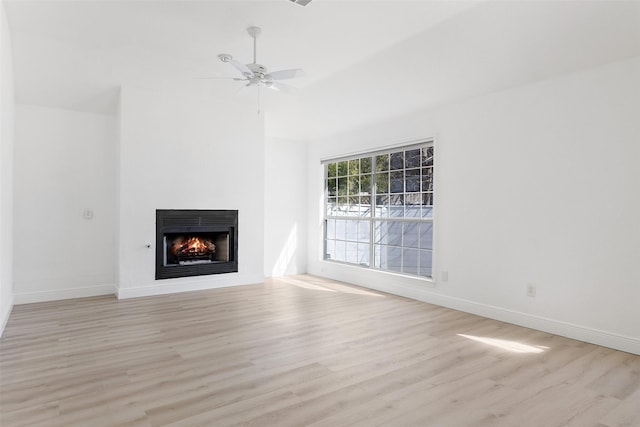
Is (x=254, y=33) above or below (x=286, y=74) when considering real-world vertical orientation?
above

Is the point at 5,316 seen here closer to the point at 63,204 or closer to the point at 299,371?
the point at 63,204

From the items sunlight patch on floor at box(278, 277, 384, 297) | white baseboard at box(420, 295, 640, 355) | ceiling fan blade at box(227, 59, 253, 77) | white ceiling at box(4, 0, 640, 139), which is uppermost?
white ceiling at box(4, 0, 640, 139)

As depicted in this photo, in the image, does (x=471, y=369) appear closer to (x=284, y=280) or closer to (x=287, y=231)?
(x=284, y=280)

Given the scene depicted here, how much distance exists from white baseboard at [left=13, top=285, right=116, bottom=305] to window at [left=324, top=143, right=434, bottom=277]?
11.6 feet

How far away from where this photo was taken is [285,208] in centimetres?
687

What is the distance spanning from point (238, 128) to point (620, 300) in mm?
5002

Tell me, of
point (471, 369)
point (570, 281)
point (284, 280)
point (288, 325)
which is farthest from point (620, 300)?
point (284, 280)

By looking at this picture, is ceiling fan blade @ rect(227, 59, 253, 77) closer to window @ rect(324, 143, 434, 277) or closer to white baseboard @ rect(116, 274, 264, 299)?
window @ rect(324, 143, 434, 277)

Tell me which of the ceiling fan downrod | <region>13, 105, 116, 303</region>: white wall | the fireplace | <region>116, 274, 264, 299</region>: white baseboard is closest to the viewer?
the ceiling fan downrod

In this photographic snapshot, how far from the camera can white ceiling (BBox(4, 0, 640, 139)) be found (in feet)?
10.6

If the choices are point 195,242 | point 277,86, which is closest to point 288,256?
point 195,242

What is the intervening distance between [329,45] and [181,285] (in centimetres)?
368

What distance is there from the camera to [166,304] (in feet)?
15.2

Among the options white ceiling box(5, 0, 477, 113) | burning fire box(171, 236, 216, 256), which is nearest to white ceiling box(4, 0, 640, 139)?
white ceiling box(5, 0, 477, 113)
